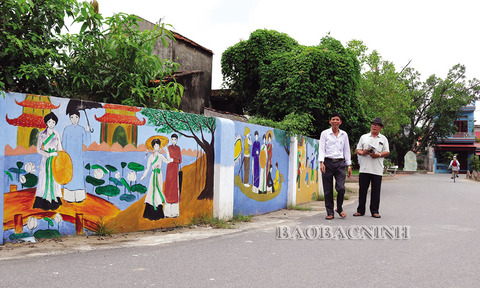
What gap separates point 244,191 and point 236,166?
561 millimetres

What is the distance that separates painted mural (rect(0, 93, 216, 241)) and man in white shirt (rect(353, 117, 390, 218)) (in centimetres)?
297

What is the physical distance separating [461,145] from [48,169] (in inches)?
2198

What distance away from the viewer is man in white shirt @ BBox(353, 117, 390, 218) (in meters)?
7.42

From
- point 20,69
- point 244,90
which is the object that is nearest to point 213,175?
point 20,69

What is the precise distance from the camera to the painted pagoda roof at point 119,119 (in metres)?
5.52

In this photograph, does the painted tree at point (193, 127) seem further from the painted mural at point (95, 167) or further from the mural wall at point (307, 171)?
the mural wall at point (307, 171)

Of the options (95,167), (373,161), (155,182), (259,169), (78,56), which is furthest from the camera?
(259,169)

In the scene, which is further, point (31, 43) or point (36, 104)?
point (31, 43)

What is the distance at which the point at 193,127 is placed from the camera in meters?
6.61

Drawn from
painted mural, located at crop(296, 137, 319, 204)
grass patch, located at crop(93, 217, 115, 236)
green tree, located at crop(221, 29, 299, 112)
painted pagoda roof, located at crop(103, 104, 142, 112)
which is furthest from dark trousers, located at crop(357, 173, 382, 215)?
green tree, located at crop(221, 29, 299, 112)

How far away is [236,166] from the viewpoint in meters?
7.46

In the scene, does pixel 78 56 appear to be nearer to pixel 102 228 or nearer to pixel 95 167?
pixel 95 167

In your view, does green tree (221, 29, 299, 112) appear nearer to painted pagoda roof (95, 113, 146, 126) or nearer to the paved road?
painted pagoda roof (95, 113, 146, 126)

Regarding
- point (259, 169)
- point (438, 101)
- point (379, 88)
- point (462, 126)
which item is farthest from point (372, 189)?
point (462, 126)
